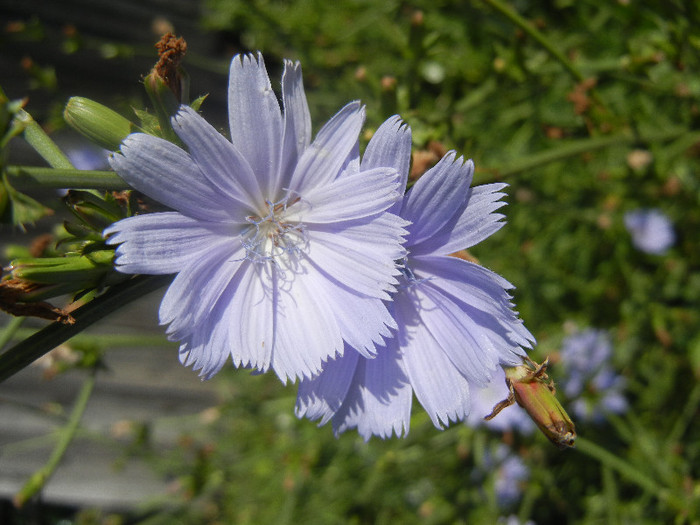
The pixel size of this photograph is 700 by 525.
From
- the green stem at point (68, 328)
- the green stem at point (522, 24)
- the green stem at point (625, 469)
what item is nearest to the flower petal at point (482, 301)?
the green stem at point (68, 328)

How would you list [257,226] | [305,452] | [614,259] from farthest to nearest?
[305,452] → [614,259] → [257,226]

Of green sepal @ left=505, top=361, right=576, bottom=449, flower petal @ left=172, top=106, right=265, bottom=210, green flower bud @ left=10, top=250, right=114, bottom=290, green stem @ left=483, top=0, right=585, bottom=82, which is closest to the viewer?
green flower bud @ left=10, top=250, right=114, bottom=290

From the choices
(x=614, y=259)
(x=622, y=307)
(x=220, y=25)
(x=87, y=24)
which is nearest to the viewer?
(x=622, y=307)

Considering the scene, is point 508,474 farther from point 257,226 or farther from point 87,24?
point 87,24

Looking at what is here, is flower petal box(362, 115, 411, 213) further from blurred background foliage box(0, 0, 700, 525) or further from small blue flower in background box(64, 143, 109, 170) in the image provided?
small blue flower in background box(64, 143, 109, 170)

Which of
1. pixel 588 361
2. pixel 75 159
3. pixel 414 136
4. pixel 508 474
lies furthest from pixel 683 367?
pixel 75 159

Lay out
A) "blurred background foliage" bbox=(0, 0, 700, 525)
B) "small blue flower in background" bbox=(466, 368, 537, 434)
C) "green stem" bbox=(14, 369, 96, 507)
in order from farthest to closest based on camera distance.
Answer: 1. "small blue flower in background" bbox=(466, 368, 537, 434)
2. "blurred background foliage" bbox=(0, 0, 700, 525)
3. "green stem" bbox=(14, 369, 96, 507)

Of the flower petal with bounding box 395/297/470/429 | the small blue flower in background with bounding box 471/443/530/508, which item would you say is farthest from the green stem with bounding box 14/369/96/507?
the small blue flower in background with bounding box 471/443/530/508
